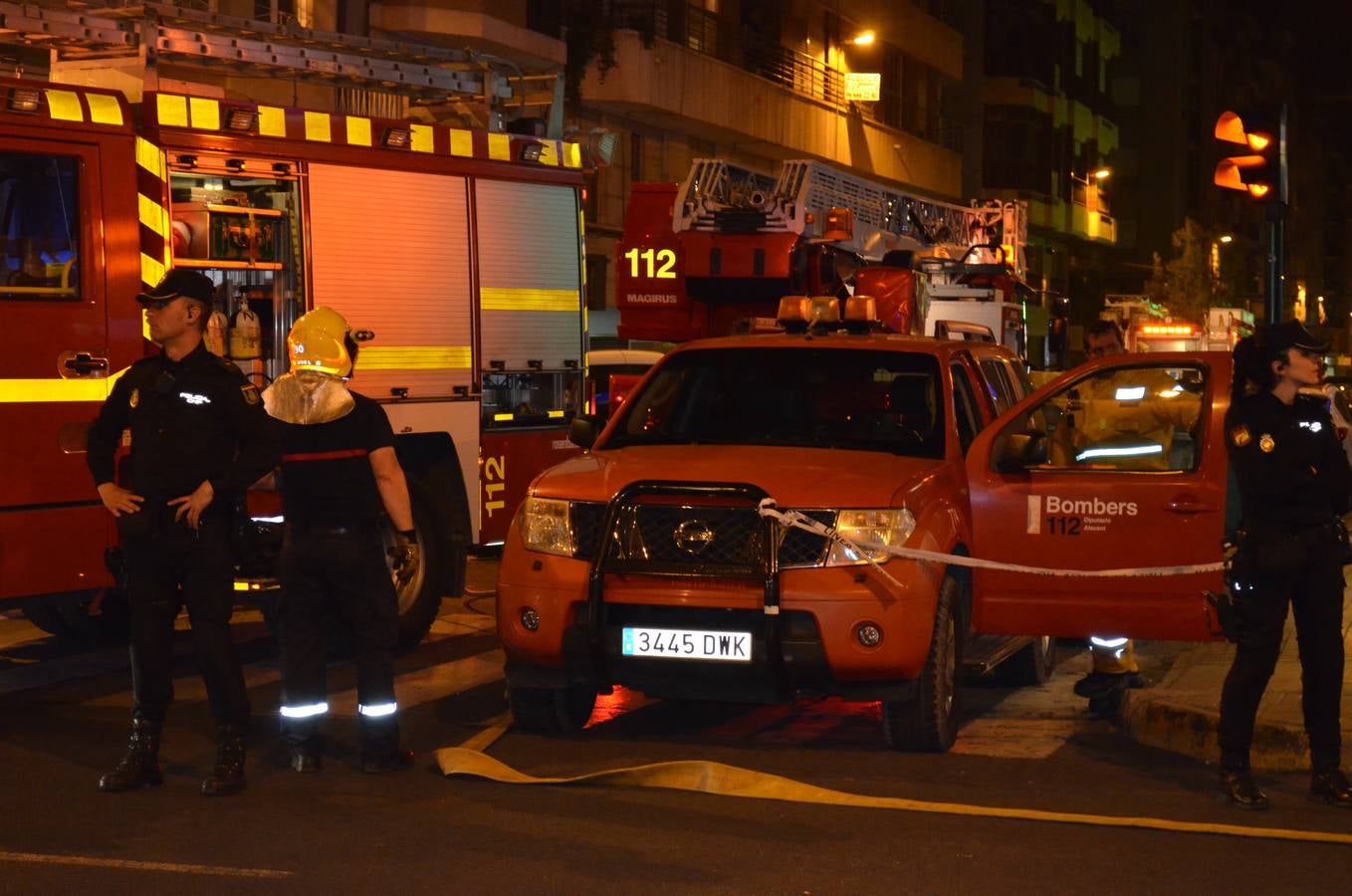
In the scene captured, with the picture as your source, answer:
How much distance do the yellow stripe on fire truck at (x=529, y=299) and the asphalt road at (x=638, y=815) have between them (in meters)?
2.97

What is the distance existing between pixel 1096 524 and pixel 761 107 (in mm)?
28160

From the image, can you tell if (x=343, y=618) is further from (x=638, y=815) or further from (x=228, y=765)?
(x=638, y=815)

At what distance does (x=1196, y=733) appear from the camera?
27.1 ft

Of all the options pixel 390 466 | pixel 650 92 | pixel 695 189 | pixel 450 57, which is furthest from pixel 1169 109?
pixel 390 466

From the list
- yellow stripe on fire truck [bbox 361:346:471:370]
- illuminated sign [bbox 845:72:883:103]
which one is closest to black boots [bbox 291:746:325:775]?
yellow stripe on fire truck [bbox 361:346:471:370]

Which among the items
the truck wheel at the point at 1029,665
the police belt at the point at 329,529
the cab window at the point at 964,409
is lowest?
the truck wheel at the point at 1029,665

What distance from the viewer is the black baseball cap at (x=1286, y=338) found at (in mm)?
7051

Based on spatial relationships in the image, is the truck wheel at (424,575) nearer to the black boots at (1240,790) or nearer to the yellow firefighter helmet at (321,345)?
the yellow firefighter helmet at (321,345)

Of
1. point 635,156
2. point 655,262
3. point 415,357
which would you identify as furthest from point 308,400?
point 635,156

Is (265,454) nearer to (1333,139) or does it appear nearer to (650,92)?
(650,92)

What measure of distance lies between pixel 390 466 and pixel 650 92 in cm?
2454

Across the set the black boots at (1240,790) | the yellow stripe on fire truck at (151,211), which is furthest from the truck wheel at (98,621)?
the black boots at (1240,790)

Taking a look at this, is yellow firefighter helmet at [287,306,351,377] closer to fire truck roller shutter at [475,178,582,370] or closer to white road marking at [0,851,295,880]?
white road marking at [0,851,295,880]

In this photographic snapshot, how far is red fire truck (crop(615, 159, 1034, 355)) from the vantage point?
667 inches
